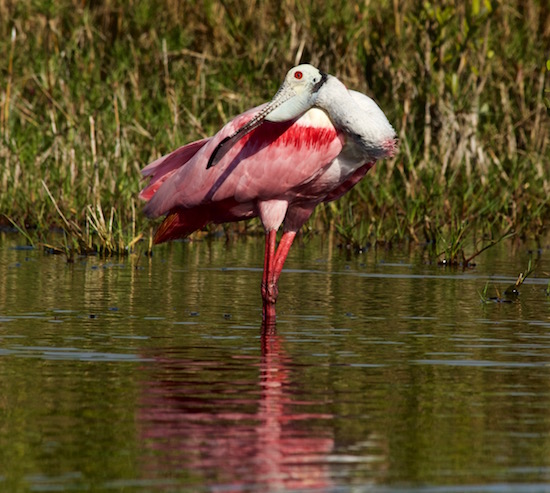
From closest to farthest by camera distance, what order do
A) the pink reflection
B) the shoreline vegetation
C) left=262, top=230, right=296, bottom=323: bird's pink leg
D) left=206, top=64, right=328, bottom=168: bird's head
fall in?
the pink reflection
left=262, top=230, right=296, bottom=323: bird's pink leg
left=206, top=64, right=328, bottom=168: bird's head
the shoreline vegetation

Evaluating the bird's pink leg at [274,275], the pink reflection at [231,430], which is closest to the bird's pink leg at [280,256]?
the bird's pink leg at [274,275]

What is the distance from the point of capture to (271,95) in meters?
14.4

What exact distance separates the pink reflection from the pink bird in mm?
2678

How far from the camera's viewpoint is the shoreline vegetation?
12477 millimetres

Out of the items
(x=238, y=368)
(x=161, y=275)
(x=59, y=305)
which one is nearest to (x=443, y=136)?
(x=161, y=275)

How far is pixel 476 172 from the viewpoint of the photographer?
1378 cm

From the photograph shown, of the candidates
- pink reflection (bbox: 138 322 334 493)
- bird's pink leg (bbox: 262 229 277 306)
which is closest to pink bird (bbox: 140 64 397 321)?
bird's pink leg (bbox: 262 229 277 306)

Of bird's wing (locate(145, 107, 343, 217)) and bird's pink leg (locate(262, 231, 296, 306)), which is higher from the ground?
bird's wing (locate(145, 107, 343, 217))

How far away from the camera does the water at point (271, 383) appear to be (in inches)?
169

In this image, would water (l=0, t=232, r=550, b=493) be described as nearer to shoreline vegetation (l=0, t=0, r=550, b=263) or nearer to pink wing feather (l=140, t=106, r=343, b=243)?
pink wing feather (l=140, t=106, r=343, b=243)

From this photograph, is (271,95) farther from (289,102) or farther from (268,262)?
(268,262)

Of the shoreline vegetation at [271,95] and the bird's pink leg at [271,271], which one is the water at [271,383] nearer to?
the bird's pink leg at [271,271]

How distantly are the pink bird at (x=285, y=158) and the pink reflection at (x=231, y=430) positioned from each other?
2678 millimetres

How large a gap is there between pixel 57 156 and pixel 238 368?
7.24 meters
